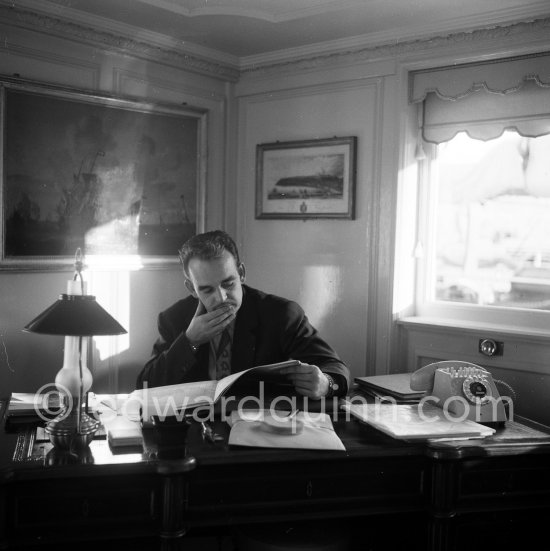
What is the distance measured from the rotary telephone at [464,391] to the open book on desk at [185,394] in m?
0.54

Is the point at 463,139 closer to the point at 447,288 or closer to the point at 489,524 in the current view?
the point at 447,288

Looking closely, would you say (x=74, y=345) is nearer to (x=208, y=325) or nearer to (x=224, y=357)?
(x=208, y=325)

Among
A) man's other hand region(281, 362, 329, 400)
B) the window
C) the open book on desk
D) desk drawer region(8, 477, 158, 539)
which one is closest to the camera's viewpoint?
desk drawer region(8, 477, 158, 539)

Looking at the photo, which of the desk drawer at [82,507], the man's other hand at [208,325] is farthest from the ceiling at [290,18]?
the desk drawer at [82,507]

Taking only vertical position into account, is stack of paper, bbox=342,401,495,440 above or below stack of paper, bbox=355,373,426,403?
above

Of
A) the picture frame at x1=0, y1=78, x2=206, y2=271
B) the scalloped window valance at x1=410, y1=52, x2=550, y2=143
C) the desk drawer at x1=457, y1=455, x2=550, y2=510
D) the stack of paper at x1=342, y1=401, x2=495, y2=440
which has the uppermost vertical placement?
the scalloped window valance at x1=410, y1=52, x2=550, y2=143

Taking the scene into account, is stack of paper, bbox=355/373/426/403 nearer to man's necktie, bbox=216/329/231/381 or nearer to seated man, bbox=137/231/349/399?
seated man, bbox=137/231/349/399

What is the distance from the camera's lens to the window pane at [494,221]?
11.6ft

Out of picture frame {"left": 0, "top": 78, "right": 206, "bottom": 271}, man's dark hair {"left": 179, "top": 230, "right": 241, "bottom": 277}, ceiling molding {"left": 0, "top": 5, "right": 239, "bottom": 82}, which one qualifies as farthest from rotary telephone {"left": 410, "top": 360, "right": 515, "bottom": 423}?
ceiling molding {"left": 0, "top": 5, "right": 239, "bottom": 82}

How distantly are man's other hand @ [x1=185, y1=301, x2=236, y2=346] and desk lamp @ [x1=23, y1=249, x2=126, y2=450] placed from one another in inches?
23.5

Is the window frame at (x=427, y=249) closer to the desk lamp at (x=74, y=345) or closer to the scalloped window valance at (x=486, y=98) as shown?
the scalloped window valance at (x=486, y=98)

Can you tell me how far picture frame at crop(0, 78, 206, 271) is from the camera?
3383 mm

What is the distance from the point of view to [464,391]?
248 centimetres

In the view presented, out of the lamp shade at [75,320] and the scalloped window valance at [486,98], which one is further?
the scalloped window valance at [486,98]
